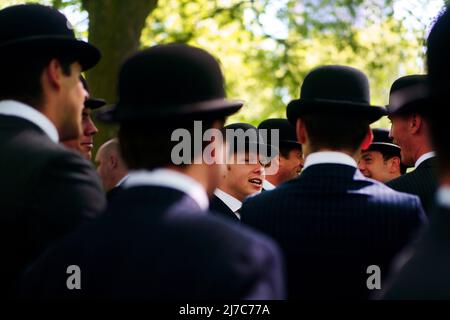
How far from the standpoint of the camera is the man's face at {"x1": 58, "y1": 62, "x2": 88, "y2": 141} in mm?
3748

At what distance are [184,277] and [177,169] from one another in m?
0.45

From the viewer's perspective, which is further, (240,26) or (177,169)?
(240,26)

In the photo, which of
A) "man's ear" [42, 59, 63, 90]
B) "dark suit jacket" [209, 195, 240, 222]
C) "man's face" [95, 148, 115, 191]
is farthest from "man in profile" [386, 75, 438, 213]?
"man's face" [95, 148, 115, 191]

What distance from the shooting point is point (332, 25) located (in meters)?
15.4

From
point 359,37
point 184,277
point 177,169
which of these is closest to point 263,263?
point 184,277

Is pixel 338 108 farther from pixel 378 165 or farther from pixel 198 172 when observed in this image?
pixel 378 165

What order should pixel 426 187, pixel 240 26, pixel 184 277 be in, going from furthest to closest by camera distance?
pixel 240 26, pixel 426 187, pixel 184 277

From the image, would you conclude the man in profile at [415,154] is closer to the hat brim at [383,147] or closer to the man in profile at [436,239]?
the hat brim at [383,147]

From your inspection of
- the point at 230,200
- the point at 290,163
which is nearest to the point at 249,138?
the point at 230,200

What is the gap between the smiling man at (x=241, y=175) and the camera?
7434 millimetres

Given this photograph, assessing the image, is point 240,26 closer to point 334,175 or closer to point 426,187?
point 426,187

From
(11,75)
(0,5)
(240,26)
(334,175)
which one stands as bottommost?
(334,175)

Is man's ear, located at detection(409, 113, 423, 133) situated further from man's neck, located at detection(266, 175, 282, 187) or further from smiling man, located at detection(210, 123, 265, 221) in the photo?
man's neck, located at detection(266, 175, 282, 187)

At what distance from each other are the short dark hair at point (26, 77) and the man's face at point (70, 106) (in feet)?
0.18
